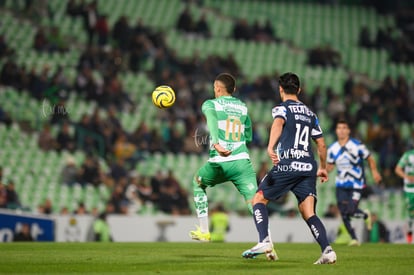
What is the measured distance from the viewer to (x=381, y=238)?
23953 millimetres

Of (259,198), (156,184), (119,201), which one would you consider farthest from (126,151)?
(259,198)

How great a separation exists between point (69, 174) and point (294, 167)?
1450 centimetres

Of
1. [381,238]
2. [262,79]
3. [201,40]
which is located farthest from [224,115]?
[201,40]

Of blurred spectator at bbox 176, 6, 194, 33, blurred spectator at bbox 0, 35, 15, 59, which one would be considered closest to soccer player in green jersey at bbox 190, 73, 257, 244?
blurred spectator at bbox 0, 35, 15, 59

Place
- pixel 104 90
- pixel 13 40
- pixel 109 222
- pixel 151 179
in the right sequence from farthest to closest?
1. pixel 13 40
2. pixel 104 90
3. pixel 151 179
4. pixel 109 222

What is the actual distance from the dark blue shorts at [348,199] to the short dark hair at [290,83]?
7.46 metres

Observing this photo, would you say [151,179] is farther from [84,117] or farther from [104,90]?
[104,90]

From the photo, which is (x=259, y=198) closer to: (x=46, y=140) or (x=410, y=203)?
(x=410, y=203)

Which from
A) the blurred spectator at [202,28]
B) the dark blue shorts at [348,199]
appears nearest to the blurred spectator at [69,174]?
the dark blue shorts at [348,199]

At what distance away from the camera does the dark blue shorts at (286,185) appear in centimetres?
1170

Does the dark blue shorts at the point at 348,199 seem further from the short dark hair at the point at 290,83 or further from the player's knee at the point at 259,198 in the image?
the short dark hair at the point at 290,83

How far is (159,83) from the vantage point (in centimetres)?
3033

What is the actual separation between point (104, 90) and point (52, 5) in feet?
20.2

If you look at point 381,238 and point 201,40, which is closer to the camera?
point 381,238
